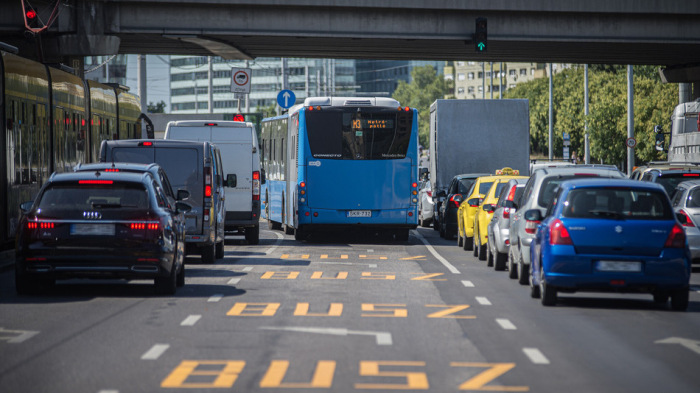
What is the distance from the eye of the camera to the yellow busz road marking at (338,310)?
13.6m

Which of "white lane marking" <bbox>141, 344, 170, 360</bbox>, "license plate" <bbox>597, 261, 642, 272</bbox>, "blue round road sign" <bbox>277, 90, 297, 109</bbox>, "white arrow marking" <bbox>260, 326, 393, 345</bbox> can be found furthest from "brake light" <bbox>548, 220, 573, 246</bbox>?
"blue round road sign" <bbox>277, 90, 297, 109</bbox>

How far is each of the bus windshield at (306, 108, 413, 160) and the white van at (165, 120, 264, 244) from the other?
82.6 inches

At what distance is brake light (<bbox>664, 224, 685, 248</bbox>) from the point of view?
14383 millimetres

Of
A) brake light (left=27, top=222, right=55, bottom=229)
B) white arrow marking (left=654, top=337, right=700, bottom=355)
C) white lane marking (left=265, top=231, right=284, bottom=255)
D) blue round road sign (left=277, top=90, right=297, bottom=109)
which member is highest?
blue round road sign (left=277, top=90, right=297, bottom=109)

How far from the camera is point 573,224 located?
1448cm

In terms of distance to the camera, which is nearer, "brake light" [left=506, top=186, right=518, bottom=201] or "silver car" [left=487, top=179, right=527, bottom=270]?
"silver car" [left=487, top=179, right=527, bottom=270]

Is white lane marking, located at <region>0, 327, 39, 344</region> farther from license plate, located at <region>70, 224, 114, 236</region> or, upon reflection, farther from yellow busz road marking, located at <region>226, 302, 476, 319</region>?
license plate, located at <region>70, 224, 114, 236</region>

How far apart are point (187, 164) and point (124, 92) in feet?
41.1

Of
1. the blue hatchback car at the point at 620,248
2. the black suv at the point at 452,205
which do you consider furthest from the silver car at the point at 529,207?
the black suv at the point at 452,205

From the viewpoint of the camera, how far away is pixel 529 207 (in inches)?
702

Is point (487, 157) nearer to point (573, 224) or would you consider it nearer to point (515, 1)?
point (515, 1)

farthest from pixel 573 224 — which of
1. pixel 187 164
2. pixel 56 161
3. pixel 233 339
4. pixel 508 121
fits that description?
pixel 508 121

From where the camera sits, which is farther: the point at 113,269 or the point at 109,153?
the point at 109,153

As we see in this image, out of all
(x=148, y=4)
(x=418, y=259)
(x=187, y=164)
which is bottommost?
(x=418, y=259)
